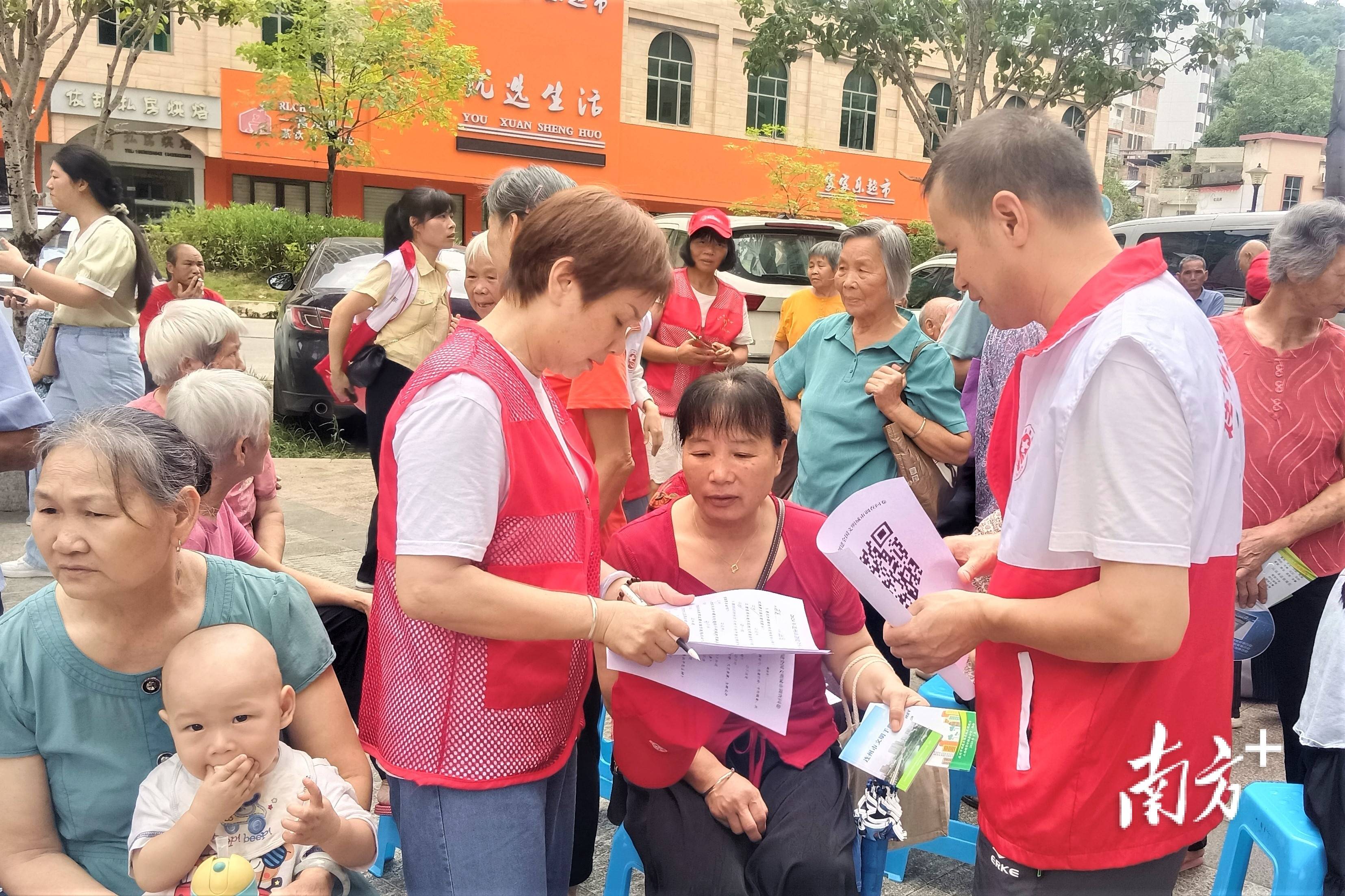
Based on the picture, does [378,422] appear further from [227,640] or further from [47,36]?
[47,36]

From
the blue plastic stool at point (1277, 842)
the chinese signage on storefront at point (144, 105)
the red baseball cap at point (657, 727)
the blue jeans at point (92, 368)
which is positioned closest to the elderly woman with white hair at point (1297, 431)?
the blue plastic stool at point (1277, 842)

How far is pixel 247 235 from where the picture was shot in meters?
18.5

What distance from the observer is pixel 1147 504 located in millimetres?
1343

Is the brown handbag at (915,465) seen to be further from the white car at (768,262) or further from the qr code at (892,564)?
the white car at (768,262)

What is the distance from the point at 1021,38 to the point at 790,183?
1109cm

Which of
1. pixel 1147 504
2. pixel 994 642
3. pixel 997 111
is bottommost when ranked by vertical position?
pixel 994 642

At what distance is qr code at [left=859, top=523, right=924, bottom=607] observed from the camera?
70.0 inches

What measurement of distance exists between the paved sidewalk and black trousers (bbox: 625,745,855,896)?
59 centimetres

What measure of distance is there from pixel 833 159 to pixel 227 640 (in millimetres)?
26229

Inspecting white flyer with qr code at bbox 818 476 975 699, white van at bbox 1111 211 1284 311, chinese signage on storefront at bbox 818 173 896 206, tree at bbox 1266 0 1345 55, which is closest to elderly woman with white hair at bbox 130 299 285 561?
white flyer with qr code at bbox 818 476 975 699

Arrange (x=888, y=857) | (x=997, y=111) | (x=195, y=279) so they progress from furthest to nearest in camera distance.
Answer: (x=195, y=279)
(x=888, y=857)
(x=997, y=111)

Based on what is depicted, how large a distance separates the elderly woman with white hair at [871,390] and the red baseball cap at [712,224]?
145cm

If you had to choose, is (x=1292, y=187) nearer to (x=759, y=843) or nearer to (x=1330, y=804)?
(x=1330, y=804)

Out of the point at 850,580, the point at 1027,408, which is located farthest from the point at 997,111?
the point at 850,580
